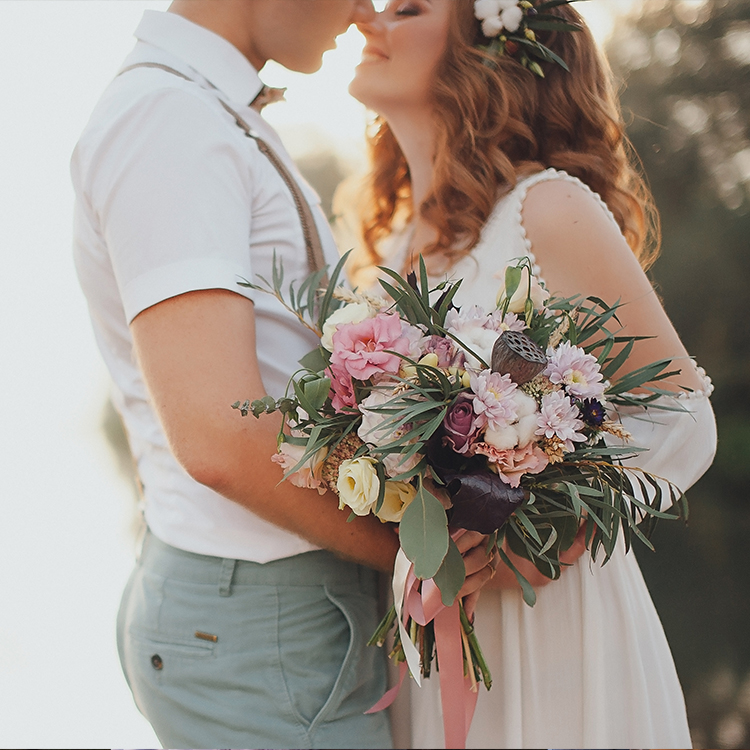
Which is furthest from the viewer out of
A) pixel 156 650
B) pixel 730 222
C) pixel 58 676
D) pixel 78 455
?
pixel 730 222

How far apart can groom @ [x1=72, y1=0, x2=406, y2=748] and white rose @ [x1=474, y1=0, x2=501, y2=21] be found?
400 millimetres

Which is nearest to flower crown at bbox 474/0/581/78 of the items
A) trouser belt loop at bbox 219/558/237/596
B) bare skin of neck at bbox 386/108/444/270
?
bare skin of neck at bbox 386/108/444/270

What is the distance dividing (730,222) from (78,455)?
129 inches

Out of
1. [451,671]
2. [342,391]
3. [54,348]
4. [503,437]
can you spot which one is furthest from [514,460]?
[54,348]

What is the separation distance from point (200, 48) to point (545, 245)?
2.43 ft

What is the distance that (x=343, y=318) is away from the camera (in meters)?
1.03

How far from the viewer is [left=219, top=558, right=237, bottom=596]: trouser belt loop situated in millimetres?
1182

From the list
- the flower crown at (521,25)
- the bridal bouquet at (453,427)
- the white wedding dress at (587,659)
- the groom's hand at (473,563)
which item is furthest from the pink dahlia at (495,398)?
the flower crown at (521,25)

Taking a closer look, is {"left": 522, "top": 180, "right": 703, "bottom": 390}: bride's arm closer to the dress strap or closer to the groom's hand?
the dress strap

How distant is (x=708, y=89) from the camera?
10.3ft

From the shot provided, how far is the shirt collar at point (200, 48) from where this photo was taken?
1290 millimetres

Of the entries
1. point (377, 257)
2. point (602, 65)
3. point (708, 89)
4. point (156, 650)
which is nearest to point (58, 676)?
point (156, 650)

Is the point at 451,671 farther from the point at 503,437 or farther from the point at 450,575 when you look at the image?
the point at 503,437

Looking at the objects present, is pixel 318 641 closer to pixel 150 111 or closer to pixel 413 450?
pixel 413 450
